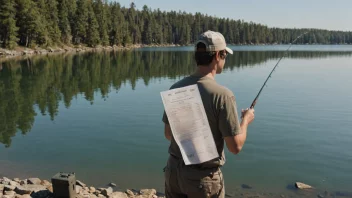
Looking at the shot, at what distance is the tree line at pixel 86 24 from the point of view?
6619 cm

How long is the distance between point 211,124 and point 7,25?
2575 inches

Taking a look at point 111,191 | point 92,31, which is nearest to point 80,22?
point 92,31

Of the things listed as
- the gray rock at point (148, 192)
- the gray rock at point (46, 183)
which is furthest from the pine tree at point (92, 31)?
the gray rock at point (148, 192)

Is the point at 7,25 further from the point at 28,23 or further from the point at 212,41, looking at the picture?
the point at 212,41

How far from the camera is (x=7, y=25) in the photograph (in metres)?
60.1

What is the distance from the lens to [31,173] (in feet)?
32.3

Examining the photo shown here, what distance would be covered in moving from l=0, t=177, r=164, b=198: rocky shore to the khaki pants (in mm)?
4382

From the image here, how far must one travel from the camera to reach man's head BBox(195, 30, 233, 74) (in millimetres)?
3068

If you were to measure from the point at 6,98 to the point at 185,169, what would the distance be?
2136 cm

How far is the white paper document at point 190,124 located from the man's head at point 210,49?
279mm

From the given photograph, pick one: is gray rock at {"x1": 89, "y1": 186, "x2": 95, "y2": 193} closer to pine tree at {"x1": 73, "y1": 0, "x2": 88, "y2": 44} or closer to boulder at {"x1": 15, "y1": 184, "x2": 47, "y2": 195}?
boulder at {"x1": 15, "y1": 184, "x2": 47, "y2": 195}

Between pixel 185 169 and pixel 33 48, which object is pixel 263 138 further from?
pixel 33 48

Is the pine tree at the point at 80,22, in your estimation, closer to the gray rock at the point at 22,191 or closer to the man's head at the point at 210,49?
the gray rock at the point at 22,191

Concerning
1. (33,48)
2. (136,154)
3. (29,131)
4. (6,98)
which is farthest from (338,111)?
(33,48)
